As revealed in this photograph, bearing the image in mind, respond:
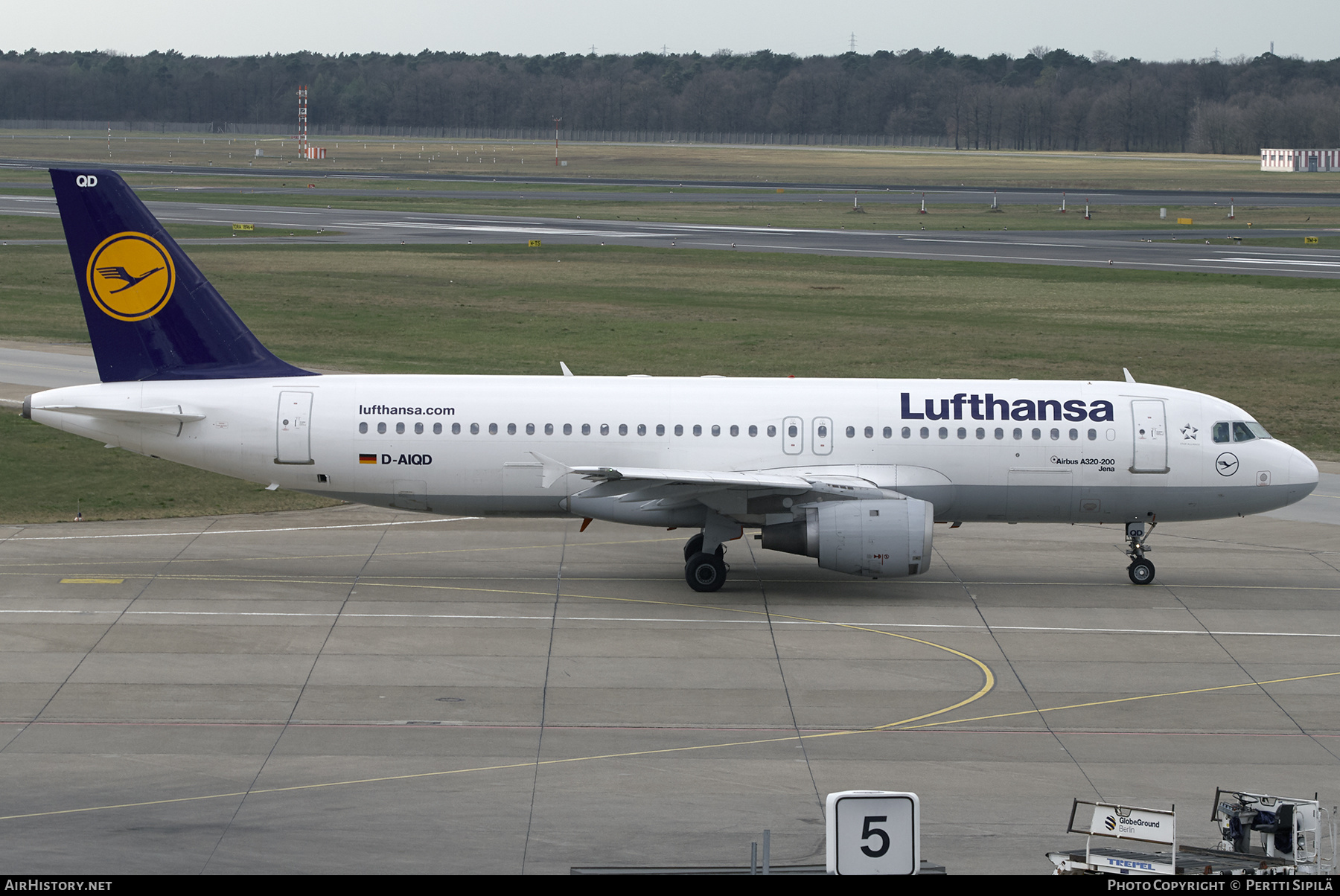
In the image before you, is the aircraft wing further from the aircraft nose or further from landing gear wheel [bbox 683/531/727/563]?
the aircraft nose

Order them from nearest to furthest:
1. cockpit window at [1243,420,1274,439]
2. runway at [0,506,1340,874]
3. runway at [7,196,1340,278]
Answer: runway at [0,506,1340,874]
cockpit window at [1243,420,1274,439]
runway at [7,196,1340,278]

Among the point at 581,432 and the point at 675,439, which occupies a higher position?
the point at 581,432

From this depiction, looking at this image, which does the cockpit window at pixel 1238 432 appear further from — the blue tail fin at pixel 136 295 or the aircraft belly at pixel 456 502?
the blue tail fin at pixel 136 295

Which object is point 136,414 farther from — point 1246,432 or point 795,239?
point 795,239

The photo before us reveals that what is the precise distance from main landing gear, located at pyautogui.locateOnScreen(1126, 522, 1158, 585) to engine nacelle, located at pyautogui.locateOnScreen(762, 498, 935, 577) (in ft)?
18.2

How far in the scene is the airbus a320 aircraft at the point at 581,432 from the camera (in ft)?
98.0

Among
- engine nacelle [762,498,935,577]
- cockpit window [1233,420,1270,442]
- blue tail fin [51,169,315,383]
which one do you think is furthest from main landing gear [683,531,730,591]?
cockpit window [1233,420,1270,442]

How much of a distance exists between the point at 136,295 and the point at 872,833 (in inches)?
939

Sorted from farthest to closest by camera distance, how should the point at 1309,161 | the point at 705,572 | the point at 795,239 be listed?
the point at 1309,161 < the point at 795,239 < the point at 705,572

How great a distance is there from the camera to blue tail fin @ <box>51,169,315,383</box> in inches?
1179

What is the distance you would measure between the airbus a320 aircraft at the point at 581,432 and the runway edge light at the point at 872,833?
59.8 ft

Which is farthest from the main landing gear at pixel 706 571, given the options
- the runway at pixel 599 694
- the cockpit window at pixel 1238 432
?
the cockpit window at pixel 1238 432

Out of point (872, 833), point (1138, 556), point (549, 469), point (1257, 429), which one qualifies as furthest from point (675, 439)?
point (872, 833)

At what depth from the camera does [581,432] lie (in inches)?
1183
